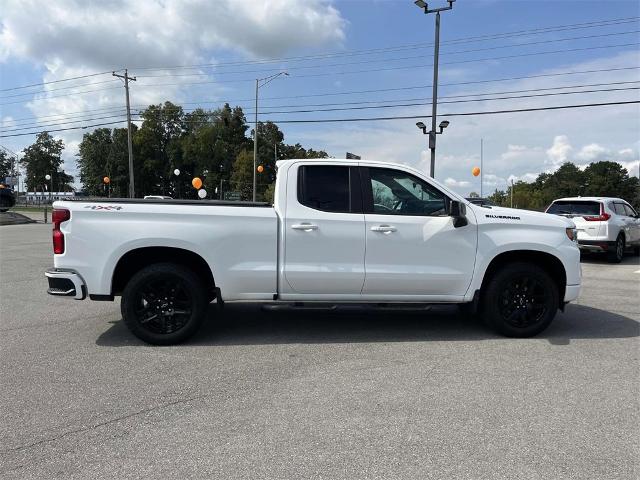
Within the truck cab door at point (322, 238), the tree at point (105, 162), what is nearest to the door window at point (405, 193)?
the truck cab door at point (322, 238)

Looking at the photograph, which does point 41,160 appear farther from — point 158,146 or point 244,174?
point 244,174

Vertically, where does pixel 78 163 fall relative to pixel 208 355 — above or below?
above

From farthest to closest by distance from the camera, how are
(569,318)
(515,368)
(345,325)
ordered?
1. (569,318)
2. (345,325)
3. (515,368)

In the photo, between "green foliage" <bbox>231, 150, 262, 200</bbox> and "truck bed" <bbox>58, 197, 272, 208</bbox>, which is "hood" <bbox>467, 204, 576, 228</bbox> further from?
"green foliage" <bbox>231, 150, 262, 200</bbox>

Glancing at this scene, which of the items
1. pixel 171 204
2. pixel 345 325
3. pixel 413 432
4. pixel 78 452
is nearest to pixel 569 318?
pixel 345 325

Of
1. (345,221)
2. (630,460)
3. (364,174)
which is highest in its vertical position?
(364,174)

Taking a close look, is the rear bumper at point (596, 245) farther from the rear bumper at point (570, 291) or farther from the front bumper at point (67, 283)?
the front bumper at point (67, 283)

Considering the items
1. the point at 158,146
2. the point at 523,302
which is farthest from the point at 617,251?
the point at 158,146

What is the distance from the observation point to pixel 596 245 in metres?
12.9

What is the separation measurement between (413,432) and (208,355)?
241cm

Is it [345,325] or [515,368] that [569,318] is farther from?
[345,325]

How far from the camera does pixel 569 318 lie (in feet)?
22.5

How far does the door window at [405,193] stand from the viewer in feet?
18.3

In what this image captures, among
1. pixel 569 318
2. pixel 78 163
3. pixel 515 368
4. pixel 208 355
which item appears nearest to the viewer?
pixel 515 368
